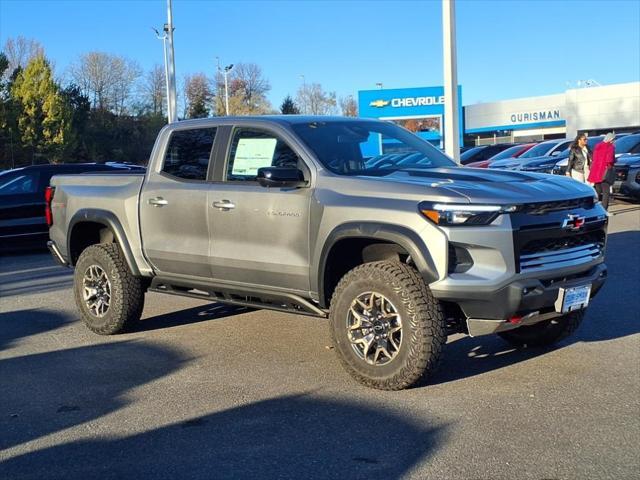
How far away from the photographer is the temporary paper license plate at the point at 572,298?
512 centimetres

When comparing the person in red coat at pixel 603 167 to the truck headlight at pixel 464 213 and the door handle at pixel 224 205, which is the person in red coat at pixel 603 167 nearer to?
the door handle at pixel 224 205

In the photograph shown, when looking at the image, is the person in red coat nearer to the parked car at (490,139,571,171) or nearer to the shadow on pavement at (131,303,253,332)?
the parked car at (490,139,571,171)

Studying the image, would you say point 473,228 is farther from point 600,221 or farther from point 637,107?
point 637,107

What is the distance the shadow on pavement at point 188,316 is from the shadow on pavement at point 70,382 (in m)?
0.72

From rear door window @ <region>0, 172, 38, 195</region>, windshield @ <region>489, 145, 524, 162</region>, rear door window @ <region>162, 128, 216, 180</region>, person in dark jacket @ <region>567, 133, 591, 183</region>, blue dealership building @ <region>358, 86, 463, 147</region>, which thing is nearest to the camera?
rear door window @ <region>162, 128, 216, 180</region>

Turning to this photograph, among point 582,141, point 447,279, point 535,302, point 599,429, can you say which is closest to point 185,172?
point 447,279

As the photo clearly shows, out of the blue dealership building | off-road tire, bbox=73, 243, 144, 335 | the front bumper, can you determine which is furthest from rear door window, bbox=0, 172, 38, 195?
the blue dealership building

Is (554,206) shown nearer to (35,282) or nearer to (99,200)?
(99,200)

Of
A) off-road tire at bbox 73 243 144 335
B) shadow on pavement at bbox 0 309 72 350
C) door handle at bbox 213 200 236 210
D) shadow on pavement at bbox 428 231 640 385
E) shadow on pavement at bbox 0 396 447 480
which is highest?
door handle at bbox 213 200 236 210

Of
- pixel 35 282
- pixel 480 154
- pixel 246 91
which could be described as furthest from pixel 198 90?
pixel 35 282

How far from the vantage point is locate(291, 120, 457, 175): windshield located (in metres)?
5.96

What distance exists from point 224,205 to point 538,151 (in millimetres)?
18284

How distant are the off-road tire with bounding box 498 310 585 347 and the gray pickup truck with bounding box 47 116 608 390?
0.04 ft

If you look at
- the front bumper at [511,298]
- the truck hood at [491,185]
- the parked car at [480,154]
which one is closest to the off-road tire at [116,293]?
the truck hood at [491,185]
